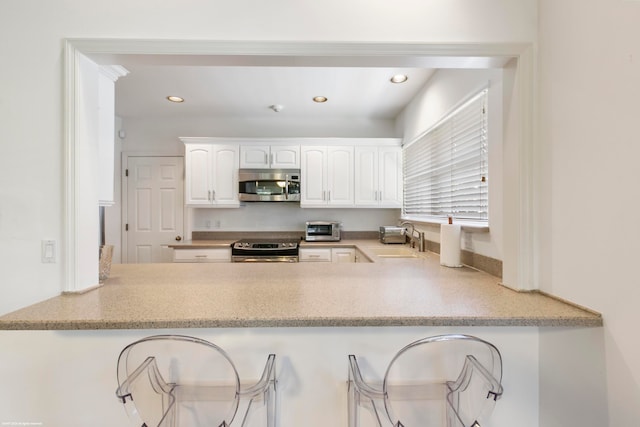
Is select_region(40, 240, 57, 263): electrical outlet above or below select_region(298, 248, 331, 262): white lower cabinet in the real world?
above

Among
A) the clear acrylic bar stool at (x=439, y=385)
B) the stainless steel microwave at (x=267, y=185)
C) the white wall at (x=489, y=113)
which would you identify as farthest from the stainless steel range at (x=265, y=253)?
the clear acrylic bar stool at (x=439, y=385)

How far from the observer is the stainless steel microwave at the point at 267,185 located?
3.32 m

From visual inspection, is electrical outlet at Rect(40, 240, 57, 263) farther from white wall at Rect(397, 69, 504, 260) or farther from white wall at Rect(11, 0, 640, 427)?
white wall at Rect(397, 69, 504, 260)

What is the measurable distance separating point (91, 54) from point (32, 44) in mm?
242

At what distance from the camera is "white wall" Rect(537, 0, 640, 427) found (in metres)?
0.81

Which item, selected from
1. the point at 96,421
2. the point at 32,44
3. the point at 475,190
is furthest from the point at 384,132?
the point at 96,421

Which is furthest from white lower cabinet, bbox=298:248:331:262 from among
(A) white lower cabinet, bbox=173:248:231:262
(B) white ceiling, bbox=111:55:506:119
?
(B) white ceiling, bbox=111:55:506:119

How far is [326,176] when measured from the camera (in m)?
3.42

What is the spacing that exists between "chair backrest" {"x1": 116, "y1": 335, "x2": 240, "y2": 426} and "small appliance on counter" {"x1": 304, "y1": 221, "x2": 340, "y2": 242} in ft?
8.08

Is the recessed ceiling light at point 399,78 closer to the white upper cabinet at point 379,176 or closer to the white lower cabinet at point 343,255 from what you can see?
the white upper cabinet at point 379,176

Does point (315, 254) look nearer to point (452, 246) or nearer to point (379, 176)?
point (379, 176)

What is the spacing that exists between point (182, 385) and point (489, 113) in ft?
6.78

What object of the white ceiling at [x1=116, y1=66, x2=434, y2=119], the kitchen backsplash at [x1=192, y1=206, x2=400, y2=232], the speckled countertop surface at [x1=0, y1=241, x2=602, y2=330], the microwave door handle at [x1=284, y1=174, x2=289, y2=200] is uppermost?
the white ceiling at [x1=116, y1=66, x2=434, y2=119]

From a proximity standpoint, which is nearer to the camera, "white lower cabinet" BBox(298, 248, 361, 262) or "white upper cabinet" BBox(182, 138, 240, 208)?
"white lower cabinet" BBox(298, 248, 361, 262)
